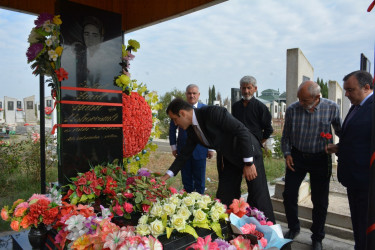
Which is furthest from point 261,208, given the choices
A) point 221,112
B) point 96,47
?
point 96,47

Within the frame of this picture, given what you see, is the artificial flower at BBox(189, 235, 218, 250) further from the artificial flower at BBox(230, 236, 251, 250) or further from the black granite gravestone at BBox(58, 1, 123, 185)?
the black granite gravestone at BBox(58, 1, 123, 185)

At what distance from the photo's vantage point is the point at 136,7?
357 cm

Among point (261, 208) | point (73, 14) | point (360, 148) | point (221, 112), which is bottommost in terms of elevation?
point (261, 208)

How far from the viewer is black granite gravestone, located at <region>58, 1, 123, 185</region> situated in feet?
8.59

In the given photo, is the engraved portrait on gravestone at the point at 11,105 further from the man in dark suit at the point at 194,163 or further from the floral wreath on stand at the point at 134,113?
the floral wreath on stand at the point at 134,113

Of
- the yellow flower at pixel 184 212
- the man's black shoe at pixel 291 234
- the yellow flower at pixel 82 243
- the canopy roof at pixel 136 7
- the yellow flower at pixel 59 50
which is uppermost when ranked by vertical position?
the canopy roof at pixel 136 7

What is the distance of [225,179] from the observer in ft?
9.44

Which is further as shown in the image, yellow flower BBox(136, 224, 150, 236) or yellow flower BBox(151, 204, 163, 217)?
yellow flower BBox(151, 204, 163, 217)

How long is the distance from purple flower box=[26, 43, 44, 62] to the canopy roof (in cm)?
61

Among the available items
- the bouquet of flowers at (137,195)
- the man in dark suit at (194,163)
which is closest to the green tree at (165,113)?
the man in dark suit at (194,163)

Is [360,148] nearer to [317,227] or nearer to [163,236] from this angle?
[317,227]

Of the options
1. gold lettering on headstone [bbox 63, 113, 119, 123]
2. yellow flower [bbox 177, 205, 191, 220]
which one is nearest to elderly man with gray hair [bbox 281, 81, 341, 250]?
yellow flower [bbox 177, 205, 191, 220]

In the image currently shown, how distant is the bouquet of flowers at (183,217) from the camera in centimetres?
157

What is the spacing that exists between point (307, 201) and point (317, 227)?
39.9 inches
